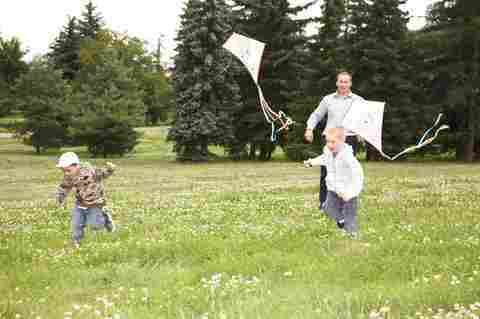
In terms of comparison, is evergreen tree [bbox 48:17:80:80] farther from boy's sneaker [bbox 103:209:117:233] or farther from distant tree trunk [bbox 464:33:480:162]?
boy's sneaker [bbox 103:209:117:233]

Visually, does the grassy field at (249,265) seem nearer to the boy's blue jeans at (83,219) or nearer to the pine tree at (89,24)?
the boy's blue jeans at (83,219)

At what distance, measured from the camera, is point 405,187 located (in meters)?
18.9

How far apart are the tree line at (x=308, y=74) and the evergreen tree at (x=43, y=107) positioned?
3.69 ft

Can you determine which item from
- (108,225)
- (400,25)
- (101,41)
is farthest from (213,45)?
(101,41)

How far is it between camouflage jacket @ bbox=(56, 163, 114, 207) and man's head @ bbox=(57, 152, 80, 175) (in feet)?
0.41

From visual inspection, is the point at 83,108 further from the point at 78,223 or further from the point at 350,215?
the point at 350,215

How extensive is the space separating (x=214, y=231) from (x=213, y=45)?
35560 mm

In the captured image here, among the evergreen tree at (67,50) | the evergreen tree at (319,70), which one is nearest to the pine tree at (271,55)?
the evergreen tree at (319,70)

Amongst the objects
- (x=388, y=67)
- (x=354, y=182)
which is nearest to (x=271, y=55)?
(x=388, y=67)

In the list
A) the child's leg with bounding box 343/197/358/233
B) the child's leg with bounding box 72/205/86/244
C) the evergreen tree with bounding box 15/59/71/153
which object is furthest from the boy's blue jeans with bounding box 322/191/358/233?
the evergreen tree with bounding box 15/59/71/153

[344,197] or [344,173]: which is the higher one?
[344,173]

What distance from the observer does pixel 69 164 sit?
956 cm

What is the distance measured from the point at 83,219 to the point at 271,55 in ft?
125

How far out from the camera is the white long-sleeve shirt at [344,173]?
8961 millimetres
